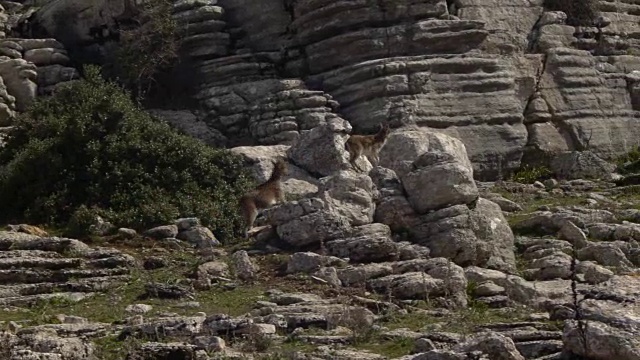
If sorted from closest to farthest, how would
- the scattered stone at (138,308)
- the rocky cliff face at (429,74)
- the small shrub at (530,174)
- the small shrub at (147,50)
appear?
the scattered stone at (138,308) < the rocky cliff face at (429,74) < the small shrub at (530,174) < the small shrub at (147,50)

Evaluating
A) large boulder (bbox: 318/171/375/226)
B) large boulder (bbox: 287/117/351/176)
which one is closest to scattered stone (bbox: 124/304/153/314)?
large boulder (bbox: 318/171/375/226)

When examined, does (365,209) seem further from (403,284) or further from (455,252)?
(403,284)

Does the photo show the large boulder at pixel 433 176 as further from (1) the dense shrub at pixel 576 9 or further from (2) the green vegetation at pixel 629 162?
(1) the dense shrub at pixel 576 9

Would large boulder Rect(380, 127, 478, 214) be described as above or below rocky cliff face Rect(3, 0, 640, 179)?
above

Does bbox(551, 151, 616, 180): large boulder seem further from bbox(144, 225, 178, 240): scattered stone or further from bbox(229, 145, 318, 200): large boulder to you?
bbox(144, 225, 178, 240): scattered stone

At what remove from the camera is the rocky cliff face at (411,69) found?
102 ft

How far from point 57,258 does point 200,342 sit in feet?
22.6

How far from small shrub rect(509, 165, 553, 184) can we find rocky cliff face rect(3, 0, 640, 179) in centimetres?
30

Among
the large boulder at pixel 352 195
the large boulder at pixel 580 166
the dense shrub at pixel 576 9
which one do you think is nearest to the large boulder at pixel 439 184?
the large boulder at pixel 352 195

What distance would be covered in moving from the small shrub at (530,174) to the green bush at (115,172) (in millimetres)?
7834

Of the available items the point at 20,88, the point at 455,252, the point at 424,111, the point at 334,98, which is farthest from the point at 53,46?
the point at 455,252

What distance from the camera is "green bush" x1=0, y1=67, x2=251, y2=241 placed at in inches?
965

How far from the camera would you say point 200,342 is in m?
14.0

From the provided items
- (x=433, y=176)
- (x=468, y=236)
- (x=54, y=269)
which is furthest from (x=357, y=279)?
(x=54, y=269)
